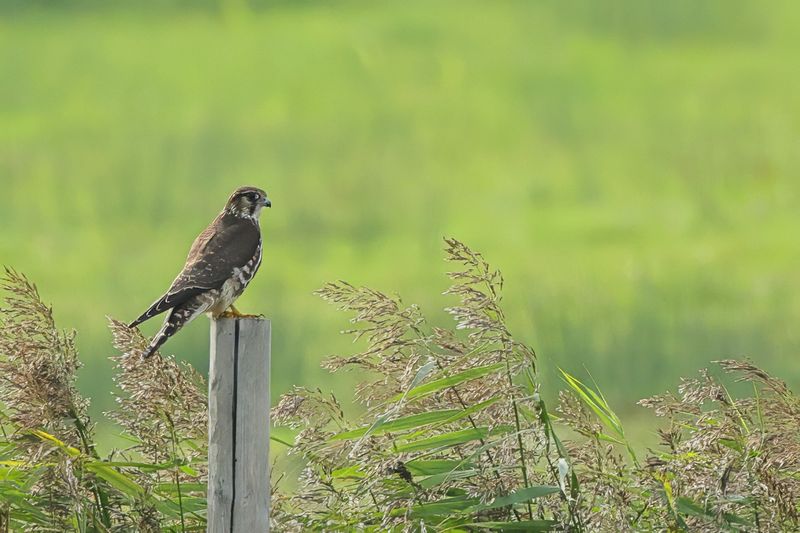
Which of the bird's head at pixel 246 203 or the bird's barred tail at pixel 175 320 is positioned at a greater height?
the bird's head at pixel 246 203

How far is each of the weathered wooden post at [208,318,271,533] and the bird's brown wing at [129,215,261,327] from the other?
0.43 metres

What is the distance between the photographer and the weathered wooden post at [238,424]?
360cm

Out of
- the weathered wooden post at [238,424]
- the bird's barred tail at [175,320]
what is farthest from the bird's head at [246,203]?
the weathered wooden post at [238,424]

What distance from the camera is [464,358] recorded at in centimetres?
378

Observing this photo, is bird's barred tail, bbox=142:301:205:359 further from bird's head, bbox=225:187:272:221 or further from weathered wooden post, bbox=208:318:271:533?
bird's head, bbox=225:187:272:221

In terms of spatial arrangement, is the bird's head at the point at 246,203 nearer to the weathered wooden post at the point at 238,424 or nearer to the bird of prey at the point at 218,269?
the bird of prey at the point at 218,269

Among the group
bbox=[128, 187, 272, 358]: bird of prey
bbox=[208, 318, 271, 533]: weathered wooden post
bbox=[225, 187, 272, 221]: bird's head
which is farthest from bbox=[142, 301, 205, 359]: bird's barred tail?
bbox=[225, 187, 272, 221]: bird's head

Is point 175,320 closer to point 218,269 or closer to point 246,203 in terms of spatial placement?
point 218,269

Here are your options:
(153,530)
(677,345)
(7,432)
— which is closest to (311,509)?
(153,530)

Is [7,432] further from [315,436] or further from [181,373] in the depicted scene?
[315,436]

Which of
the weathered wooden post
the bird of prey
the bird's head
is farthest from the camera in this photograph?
the bird's head

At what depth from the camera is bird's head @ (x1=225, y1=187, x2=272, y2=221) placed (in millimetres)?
5023

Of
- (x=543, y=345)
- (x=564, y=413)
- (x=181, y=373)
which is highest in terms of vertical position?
(x=543, y=345)

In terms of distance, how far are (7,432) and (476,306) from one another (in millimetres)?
1997
